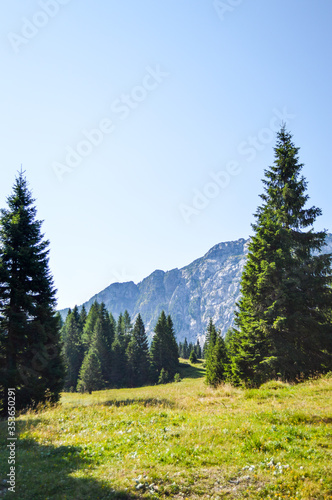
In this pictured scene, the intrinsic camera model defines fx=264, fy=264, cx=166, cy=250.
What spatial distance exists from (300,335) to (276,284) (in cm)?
373

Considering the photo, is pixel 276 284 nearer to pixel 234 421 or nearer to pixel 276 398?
pixel 276 398

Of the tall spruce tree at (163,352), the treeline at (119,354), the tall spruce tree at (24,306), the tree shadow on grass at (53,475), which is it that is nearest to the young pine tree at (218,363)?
the tall spruce tree at (24,306)

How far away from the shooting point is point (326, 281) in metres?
18.3

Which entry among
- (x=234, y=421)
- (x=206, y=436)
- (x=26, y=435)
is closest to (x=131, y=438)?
(x=206, y=436)

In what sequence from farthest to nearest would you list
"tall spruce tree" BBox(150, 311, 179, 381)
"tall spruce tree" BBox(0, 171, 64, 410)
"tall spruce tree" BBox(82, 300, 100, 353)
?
"tall spruce tree" BBox(150, 311, 179, 381) < "tall spruce tree" BBox(82, 300, 100, 353) < "tall spruce tree" BBox(0, 171, 64, 410)

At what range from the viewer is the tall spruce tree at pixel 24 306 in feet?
54.9

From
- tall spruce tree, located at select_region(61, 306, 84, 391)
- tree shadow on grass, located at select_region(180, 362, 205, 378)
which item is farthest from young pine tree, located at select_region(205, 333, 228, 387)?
tree shadow on grass, located at select_region(180, 362, 205, 378)

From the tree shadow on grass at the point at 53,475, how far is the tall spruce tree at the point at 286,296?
522 inches

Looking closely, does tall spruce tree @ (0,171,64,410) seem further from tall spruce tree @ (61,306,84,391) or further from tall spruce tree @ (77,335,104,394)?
tall spruce tree @ (61,306,84,391)

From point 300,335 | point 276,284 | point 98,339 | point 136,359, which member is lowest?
point 136,359

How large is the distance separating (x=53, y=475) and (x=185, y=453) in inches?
135

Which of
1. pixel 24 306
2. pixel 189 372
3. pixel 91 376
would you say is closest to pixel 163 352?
pixel 189 372

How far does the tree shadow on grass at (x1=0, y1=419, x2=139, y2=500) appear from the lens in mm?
5801

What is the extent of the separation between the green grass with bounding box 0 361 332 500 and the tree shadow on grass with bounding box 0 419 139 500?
25 millimetres
